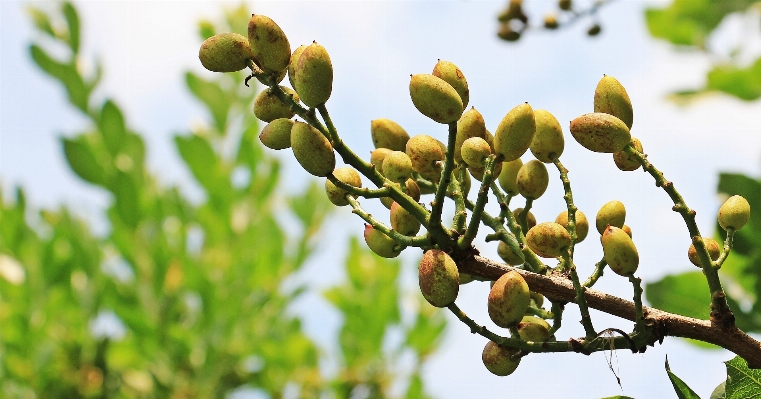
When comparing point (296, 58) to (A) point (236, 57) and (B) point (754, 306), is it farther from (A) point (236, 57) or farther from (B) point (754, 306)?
(B) point (754, 306)

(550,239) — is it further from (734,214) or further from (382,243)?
(734,214)

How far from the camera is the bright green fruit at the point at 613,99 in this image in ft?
5.05

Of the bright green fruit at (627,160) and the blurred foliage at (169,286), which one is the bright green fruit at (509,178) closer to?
the bright green fruit at (627,160)

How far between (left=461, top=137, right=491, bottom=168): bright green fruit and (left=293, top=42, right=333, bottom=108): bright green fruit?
0.32 meters

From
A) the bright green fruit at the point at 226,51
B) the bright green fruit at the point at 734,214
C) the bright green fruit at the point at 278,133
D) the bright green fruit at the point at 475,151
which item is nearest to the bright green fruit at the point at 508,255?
the bright green fruit at the point at 475,151

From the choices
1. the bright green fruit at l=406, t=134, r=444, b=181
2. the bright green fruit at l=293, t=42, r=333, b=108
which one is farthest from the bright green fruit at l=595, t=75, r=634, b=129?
the bright green fruit at l=293, t=42, r=333, b=108

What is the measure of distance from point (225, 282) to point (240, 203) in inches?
27.1

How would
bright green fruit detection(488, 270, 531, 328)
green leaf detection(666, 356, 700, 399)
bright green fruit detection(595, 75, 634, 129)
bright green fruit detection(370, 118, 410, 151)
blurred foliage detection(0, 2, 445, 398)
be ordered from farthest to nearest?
Result: 1. blurred foliage detection(0, 2, 445, 398)
2. bright green fruit detection(370, 118, 410, 151)
3. bright green fruit detection(595, 75, 634, 129)
4. green leaf detection(666, 356, 700, 399)
5. bright green fruit detection(488, 270, 531, 328)

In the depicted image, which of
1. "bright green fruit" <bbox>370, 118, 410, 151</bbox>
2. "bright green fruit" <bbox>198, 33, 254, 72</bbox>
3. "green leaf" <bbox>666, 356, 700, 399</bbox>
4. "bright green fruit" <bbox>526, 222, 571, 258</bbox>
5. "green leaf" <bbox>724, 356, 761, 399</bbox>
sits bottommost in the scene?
"green leaf" <bbox>666, 356, 700, 399</bbox>

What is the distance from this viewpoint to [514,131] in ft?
4.95

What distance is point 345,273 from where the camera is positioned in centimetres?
622

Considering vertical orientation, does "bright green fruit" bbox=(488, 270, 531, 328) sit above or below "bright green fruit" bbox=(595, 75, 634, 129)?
below

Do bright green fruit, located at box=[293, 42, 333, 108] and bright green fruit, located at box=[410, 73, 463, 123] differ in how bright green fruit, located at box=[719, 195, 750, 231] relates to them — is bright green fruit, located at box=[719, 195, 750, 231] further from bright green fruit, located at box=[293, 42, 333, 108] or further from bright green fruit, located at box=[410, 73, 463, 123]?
bright green fruit, located at box=[293, 42, 333, 108]

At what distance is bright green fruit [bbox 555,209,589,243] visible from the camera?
1635 millimetres
